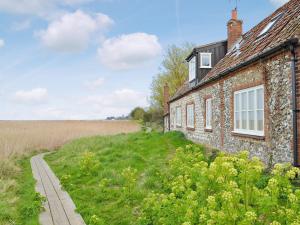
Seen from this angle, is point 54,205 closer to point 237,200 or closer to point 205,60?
point 237,200

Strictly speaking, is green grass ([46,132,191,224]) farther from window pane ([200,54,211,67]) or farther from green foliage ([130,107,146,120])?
green foliage ([130,107,146,120])

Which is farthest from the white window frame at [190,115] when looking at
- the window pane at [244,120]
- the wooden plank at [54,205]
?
the wooden plank at [54,205]

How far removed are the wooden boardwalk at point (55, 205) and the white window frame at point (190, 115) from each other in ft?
33.3

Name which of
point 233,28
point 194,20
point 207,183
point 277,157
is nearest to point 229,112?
point 277,157

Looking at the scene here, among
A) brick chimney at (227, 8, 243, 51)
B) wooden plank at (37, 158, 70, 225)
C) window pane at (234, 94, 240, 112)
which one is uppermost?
brick chimney at (227, 8, 243, 51)

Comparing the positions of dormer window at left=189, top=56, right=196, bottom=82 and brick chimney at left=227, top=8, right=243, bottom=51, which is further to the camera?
dormer window at left=189, top=56, right=196, bottom=82

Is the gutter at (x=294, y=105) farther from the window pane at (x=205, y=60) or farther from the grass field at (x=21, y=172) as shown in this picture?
the window pane at (x=205, y=60)

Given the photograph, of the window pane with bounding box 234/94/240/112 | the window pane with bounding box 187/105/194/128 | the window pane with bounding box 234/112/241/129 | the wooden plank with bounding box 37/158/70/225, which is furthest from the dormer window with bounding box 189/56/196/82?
the wooden plank with bounding box 37/158/70/225

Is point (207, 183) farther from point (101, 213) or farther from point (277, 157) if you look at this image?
point (277, 157)

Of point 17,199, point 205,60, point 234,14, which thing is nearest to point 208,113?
point 205,60

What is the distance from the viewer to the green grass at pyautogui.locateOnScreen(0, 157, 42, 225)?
701cm

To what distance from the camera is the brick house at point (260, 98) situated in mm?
8586

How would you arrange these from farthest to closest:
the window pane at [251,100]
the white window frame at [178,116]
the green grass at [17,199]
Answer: the white window frame at [178,116] → the window pane at [251,100] → the green grass at [17,199]

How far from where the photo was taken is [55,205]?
7848mm
